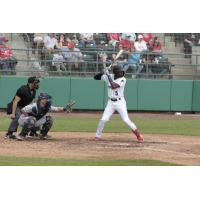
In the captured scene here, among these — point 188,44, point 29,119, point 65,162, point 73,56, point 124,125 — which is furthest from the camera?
point 188,44

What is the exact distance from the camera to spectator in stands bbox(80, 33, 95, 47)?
2581 centimetres

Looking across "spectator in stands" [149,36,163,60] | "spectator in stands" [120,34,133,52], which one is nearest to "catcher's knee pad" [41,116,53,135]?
"spectator in stands" [120,34,133,52]

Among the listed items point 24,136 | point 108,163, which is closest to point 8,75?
point 24,136

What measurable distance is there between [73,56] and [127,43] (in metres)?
2.40

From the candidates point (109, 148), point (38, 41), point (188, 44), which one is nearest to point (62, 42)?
point (38, 41)

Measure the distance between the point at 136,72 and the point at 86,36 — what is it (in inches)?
103

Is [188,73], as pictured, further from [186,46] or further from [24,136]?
[24,136]

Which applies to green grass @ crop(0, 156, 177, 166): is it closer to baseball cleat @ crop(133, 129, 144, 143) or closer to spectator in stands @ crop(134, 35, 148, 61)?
baseball cleat @ crop(133, 129, 144, 143)

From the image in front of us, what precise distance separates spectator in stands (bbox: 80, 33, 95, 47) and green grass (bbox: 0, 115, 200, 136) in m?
3.85

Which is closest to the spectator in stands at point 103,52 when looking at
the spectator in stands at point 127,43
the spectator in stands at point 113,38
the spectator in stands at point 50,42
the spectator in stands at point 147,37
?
the spectator in stands at point 113,38

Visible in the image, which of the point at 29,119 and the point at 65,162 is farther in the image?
the point at 29,119

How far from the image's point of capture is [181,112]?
85.2ft

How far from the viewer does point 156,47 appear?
2648cm

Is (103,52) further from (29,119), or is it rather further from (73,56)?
(29,119)
